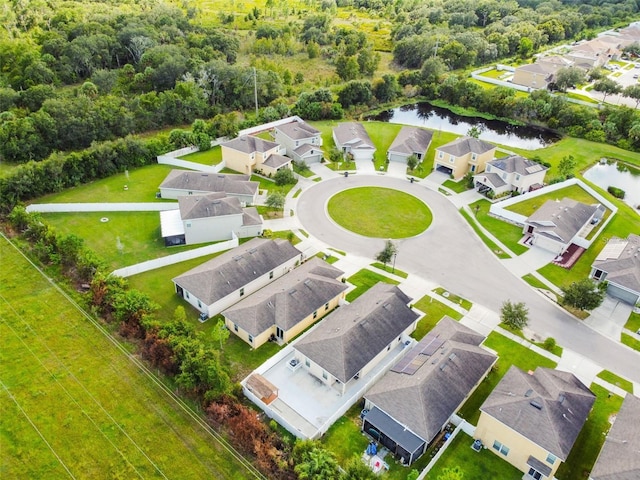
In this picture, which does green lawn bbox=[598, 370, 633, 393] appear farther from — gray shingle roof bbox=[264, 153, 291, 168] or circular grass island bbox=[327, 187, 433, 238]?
gray shingle roof bbox=[264, 153, 291, 168]

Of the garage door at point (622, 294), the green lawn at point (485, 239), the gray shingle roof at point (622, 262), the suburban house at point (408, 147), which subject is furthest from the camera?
the suburban house at point (408, 147)

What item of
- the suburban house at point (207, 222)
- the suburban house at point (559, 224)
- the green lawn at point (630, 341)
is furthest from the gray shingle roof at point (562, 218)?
the suburban house at point (207, 222)

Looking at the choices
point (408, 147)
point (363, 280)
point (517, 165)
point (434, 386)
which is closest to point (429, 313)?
point (363, 280)

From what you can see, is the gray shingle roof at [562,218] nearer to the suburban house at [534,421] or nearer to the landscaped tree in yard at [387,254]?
the landscaped tree in yard at [387,254]

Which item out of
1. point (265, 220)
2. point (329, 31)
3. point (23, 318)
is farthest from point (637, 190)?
point (329, 31)

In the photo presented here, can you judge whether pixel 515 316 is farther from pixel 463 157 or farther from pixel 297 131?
pixel 297 131

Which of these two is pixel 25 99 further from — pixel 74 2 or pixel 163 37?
pixel 74 2
